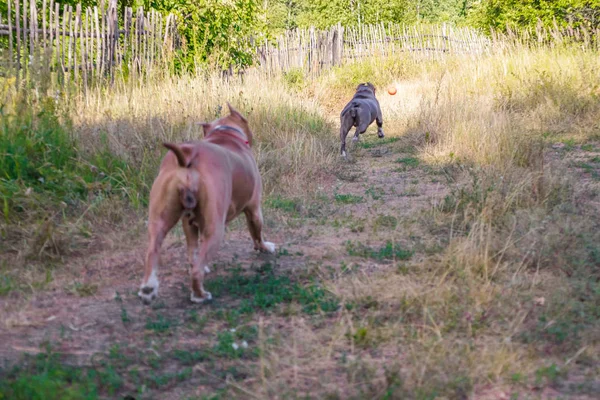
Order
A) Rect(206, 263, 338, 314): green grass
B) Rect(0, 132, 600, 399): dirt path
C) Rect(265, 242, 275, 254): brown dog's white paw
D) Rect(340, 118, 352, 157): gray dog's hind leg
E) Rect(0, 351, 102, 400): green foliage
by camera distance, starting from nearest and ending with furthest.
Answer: Rect(0, 351, 102, 400): green foliage < Rect(0, 132, 600, 399): dirt path < Rect(206, 263, 338, 314): green grass < Rect(265, 242, 275, 254): brown dog's white paw < Rect(340, 118, 352, 157): gray dog's hind leg

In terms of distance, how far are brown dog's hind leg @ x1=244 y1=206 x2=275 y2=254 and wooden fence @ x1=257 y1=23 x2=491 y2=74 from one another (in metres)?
11.8

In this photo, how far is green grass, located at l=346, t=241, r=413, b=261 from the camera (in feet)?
15.9

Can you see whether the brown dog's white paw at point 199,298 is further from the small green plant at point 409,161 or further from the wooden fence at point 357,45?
the wooden fence at point 357,45

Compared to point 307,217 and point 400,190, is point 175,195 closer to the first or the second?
point 307,217

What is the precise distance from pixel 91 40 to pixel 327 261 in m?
6.56

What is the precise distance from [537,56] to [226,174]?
34.8 feet

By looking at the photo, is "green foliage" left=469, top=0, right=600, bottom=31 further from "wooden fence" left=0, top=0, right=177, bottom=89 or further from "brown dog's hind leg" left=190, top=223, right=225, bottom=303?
→ "brown dog's hind leg" left=190, top=223, right=225, bottom=303

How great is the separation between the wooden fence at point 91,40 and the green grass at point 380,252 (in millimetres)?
5109

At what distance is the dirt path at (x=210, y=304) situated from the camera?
3.14m

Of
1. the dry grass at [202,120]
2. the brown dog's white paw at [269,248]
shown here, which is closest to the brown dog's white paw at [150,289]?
the brown dog's white paw at [269,248]

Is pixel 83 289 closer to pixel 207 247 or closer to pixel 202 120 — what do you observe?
pixel 207 247

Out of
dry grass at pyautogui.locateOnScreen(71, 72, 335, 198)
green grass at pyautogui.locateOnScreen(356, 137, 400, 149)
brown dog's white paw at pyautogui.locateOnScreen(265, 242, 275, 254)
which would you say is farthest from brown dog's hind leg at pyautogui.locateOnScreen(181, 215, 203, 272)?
green grass at pyautogui.locateOnScreen(356, 137, 400, 149)

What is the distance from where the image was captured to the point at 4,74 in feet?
21.3

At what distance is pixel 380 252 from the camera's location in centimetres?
493
